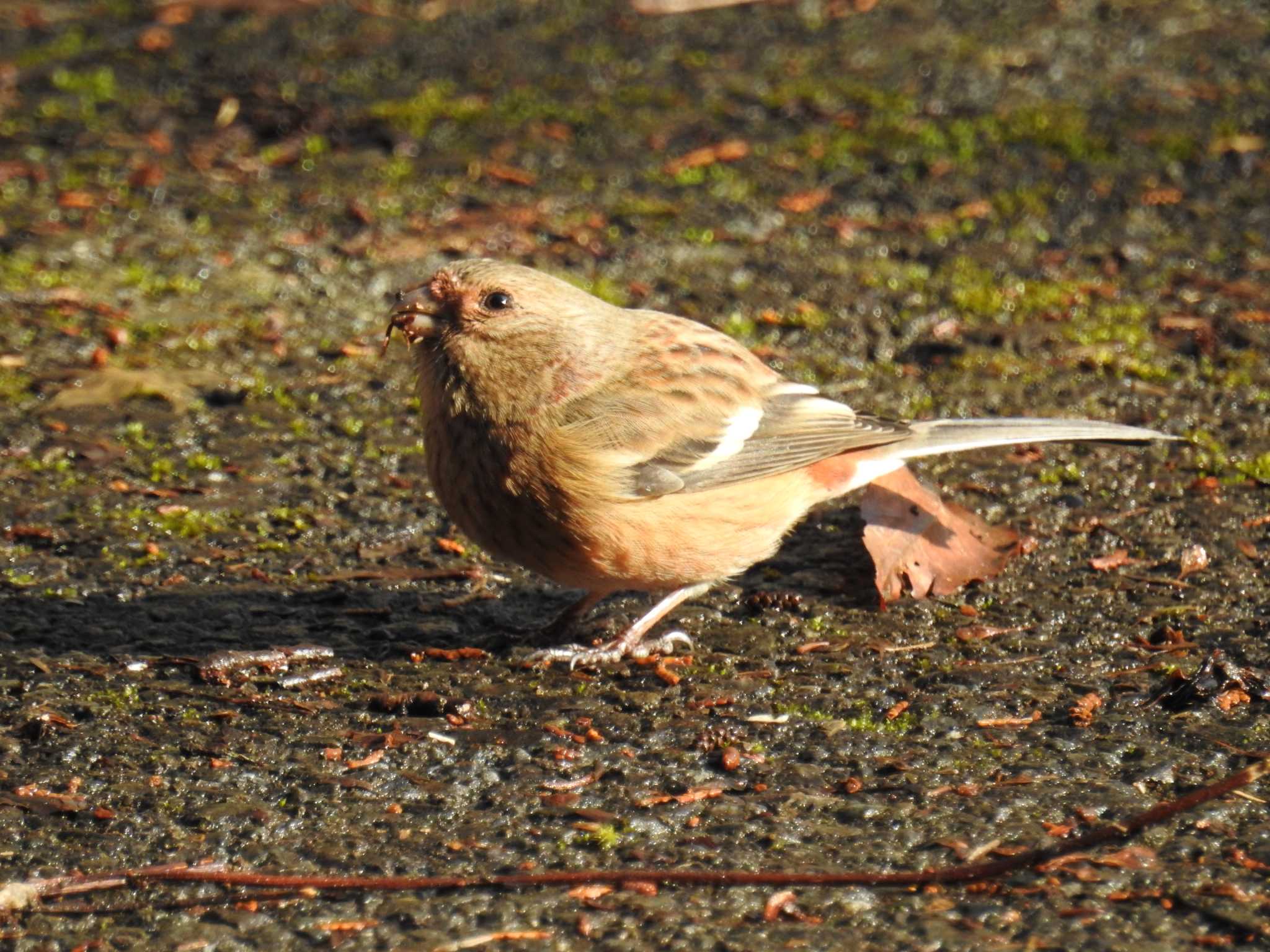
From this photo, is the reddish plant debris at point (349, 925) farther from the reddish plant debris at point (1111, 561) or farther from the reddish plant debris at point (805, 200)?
the reddish plant debris at point (805, 200)

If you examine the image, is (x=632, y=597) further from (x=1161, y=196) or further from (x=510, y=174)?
(x=1161, y=196)

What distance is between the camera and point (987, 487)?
6.08m

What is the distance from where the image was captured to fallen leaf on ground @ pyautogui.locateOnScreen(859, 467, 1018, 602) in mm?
5363

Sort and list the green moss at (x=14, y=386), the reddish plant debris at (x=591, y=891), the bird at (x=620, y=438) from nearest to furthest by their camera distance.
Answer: the reddish plant debris at (x=591, y=891), the bird at (x=620, y=438), the green moss at (x=14, y=386)

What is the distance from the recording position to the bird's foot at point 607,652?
16.5ft

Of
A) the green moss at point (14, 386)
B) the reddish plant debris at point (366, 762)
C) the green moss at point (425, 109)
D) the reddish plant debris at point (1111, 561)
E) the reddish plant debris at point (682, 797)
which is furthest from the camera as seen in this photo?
the green moss at point (425, 109)

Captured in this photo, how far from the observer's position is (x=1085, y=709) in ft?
15.0

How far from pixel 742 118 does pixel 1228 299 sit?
121 inches

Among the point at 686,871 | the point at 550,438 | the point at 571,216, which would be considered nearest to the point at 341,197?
the point at 571,216

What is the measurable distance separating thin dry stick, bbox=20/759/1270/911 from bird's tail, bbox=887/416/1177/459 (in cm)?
203

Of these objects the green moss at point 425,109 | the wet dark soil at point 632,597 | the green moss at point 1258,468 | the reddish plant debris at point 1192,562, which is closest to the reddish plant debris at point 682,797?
the wet dark soil at point 632,597

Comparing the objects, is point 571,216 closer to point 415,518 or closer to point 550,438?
point 415,518

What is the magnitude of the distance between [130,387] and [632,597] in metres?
2.51

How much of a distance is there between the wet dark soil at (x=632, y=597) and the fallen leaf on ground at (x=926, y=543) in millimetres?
84
